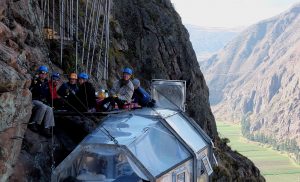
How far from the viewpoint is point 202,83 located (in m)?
41.8

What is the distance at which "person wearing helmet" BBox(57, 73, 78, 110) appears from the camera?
13749 mm

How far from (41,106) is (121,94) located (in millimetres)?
3939

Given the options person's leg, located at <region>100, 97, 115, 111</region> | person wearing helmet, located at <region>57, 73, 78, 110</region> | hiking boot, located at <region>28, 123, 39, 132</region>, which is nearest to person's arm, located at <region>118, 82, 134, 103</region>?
person's leg, located at <region>100, 97, 115, 111</region>

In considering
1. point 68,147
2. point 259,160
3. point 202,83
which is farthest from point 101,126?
point 259,160

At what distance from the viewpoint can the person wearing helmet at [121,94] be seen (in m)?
14.6

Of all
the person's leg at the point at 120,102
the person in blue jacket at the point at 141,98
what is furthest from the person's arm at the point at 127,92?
the person in blue jacket at the point at 141,98

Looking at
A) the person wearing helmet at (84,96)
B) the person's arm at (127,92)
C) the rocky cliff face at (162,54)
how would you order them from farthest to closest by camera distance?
the rocky cliff face at (162,54), the person's arm at (127,92), the person wearing helmet at (84,96)

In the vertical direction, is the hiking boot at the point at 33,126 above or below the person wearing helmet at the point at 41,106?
below

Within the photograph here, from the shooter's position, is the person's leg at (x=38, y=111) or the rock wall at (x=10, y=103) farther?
the person's leg at (x=38, y=111)

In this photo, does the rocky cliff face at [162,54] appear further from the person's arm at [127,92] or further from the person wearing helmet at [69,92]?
the person's arm at [127,92]

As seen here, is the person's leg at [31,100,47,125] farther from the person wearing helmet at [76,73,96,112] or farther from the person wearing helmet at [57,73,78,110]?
the person wearing helmet at [76,73,96,112]

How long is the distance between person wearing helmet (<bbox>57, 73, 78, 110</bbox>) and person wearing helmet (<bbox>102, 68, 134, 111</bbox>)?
1.22 metres

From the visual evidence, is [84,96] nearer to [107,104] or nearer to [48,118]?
[107,104]

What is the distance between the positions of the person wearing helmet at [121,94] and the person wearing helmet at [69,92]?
1215mm
